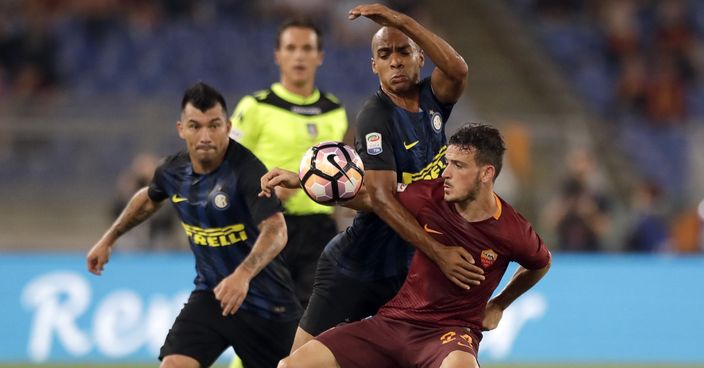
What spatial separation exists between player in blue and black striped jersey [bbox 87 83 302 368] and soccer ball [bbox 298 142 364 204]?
72 centimetres

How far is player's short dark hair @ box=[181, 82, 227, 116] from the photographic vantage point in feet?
23.3

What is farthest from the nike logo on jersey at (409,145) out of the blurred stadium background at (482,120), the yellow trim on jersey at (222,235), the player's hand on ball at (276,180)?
the blurred stadium background at (482,120)

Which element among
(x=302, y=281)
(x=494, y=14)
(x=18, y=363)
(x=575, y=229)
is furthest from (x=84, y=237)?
(x=494, y=14)

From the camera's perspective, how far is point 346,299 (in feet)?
22.5

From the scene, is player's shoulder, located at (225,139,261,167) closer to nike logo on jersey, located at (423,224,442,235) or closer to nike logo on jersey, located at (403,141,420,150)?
nike logo on jersey, located at (403,141,420,150)

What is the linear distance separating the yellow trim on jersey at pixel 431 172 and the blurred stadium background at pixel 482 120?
5878 millimetres

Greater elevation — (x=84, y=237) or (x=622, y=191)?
(x=622, y=191)

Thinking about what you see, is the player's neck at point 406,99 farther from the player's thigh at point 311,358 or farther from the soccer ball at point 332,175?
the player's thigh at point 311,358

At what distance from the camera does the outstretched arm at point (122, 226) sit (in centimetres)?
744

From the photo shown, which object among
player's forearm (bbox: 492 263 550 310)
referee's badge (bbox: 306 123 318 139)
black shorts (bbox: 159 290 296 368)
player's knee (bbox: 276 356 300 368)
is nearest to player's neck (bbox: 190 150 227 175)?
black shorts (bbox: 159 290 296 368)

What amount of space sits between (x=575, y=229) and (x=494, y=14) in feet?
25.2

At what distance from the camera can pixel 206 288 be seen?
729 cm

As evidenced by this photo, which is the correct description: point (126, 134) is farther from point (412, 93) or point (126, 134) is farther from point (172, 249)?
point (412, 93)

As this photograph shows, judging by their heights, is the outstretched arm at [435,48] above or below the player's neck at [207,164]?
above
